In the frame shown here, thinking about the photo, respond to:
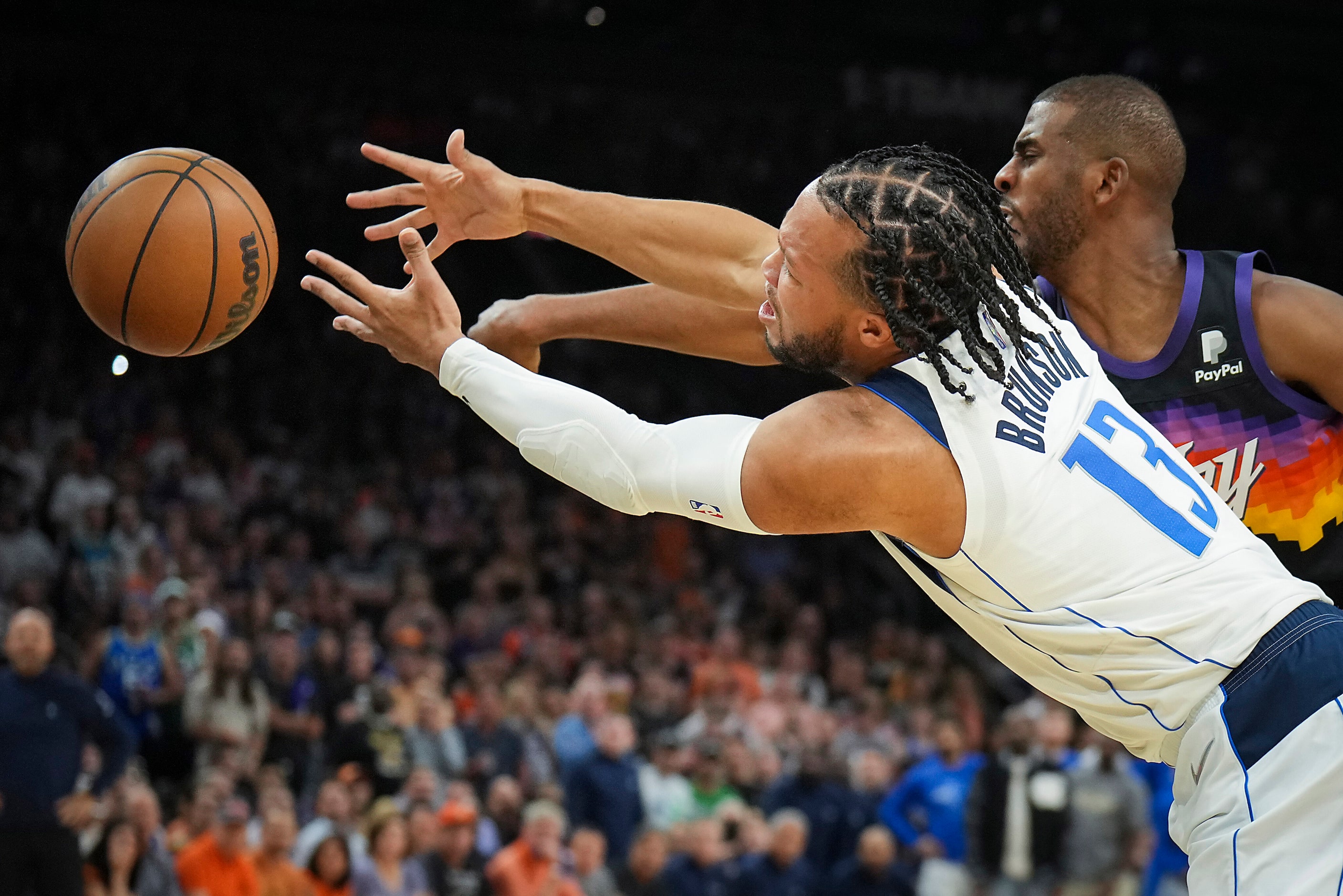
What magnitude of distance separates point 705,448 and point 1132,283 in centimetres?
120

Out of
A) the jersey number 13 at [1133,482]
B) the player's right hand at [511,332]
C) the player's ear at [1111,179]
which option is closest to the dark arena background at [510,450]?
the player's right hand at [511,332]

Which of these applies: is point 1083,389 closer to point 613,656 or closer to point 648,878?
point 648,878

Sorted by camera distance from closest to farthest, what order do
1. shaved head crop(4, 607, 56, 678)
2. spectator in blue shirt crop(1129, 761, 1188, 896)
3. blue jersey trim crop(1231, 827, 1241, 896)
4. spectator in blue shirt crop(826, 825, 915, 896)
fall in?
blue jersey trim crop(1231, 827, 1241, 896) < shaved head crop(4, 607, 56, 678) < spectator in blue shirt crop(826, 825, 915, 896) < spectator in blue shirt crop(1129, 761, 1188, 896)

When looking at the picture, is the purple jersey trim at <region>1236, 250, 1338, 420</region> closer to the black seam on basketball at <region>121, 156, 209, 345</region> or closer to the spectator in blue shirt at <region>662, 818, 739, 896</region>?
the black seam on basketball at <region>121, 156, 209, 345</region>

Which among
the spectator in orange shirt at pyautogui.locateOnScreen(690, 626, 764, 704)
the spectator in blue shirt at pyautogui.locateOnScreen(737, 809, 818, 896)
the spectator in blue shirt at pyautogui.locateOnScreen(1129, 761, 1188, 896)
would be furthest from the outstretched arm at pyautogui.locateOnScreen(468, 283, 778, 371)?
the spectator in orange shirt at pyautogui.locateOnScreen(690, 626, 764, 704)

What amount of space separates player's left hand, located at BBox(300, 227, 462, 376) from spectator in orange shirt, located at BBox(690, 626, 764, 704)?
680 centimetres

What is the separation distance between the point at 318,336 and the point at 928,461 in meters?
11.1

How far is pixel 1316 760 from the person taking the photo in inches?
87.3

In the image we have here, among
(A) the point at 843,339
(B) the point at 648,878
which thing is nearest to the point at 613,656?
(B) the point at 648,878

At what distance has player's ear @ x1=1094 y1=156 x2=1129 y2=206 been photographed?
9.66 ft

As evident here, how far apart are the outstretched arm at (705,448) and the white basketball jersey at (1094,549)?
0.21 feet

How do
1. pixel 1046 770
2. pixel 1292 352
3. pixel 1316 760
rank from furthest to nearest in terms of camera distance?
pixel 1046 770 < pixel 1292 352 < pixel 1316 760

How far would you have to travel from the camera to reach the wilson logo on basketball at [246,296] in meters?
3.25

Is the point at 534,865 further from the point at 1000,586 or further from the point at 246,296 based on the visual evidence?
the point at 1000,586
